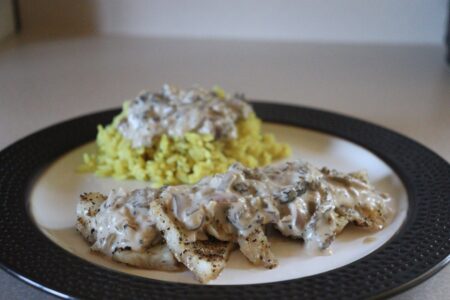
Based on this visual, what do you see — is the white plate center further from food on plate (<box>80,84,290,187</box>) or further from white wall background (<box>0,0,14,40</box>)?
white wall background (<box>0,0,14,40</box>)

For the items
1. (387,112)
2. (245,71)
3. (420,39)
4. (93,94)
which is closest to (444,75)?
(420,39)

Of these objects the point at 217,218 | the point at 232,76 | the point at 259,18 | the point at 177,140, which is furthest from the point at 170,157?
the point at 259,18

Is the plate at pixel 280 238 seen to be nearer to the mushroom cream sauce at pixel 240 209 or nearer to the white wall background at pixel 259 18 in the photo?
the mushroom cream sauce at pixel 240 209

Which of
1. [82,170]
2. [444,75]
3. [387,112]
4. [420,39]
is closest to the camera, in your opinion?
[82,170]

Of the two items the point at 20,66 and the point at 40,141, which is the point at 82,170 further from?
the point at 20,66

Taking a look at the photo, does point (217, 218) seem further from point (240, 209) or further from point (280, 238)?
point (280, 238)
